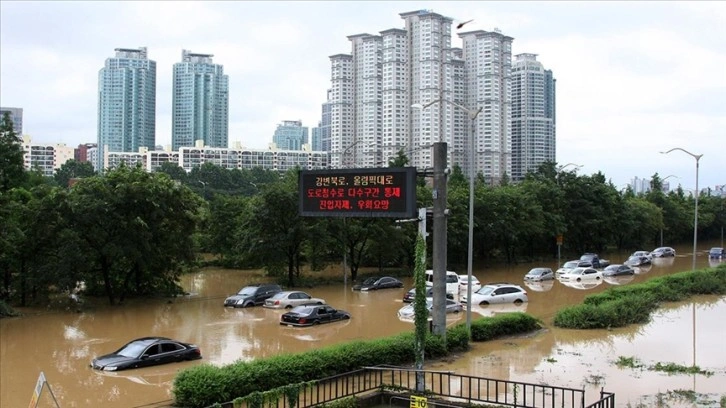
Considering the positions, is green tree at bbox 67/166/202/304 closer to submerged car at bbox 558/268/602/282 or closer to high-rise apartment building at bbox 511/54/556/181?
submerged car at bbox 558/268/602/282

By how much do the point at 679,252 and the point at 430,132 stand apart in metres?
38.1

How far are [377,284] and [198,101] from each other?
133m

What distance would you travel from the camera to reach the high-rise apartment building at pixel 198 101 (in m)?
166

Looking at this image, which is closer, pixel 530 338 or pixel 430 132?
pixel 530 338

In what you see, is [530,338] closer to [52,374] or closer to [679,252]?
[52,374]

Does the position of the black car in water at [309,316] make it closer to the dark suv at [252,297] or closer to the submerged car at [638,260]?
the dark suv at [252,297]

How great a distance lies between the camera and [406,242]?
53125mm

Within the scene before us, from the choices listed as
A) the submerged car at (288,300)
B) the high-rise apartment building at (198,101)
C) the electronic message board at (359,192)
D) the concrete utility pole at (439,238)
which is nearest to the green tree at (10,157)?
the submerged car at (288,300)

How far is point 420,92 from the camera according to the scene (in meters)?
105

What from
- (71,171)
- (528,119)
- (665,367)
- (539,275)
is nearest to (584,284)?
(539,275)

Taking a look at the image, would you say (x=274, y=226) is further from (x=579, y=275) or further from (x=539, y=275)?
(x=579, y=275)

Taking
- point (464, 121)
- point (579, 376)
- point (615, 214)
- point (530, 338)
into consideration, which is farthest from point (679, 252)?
point (579, 376)

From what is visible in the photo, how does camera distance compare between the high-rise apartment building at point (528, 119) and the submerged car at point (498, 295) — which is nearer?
the submerged car at point (498, 295)

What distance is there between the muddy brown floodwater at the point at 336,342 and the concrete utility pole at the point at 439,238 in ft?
4.97
